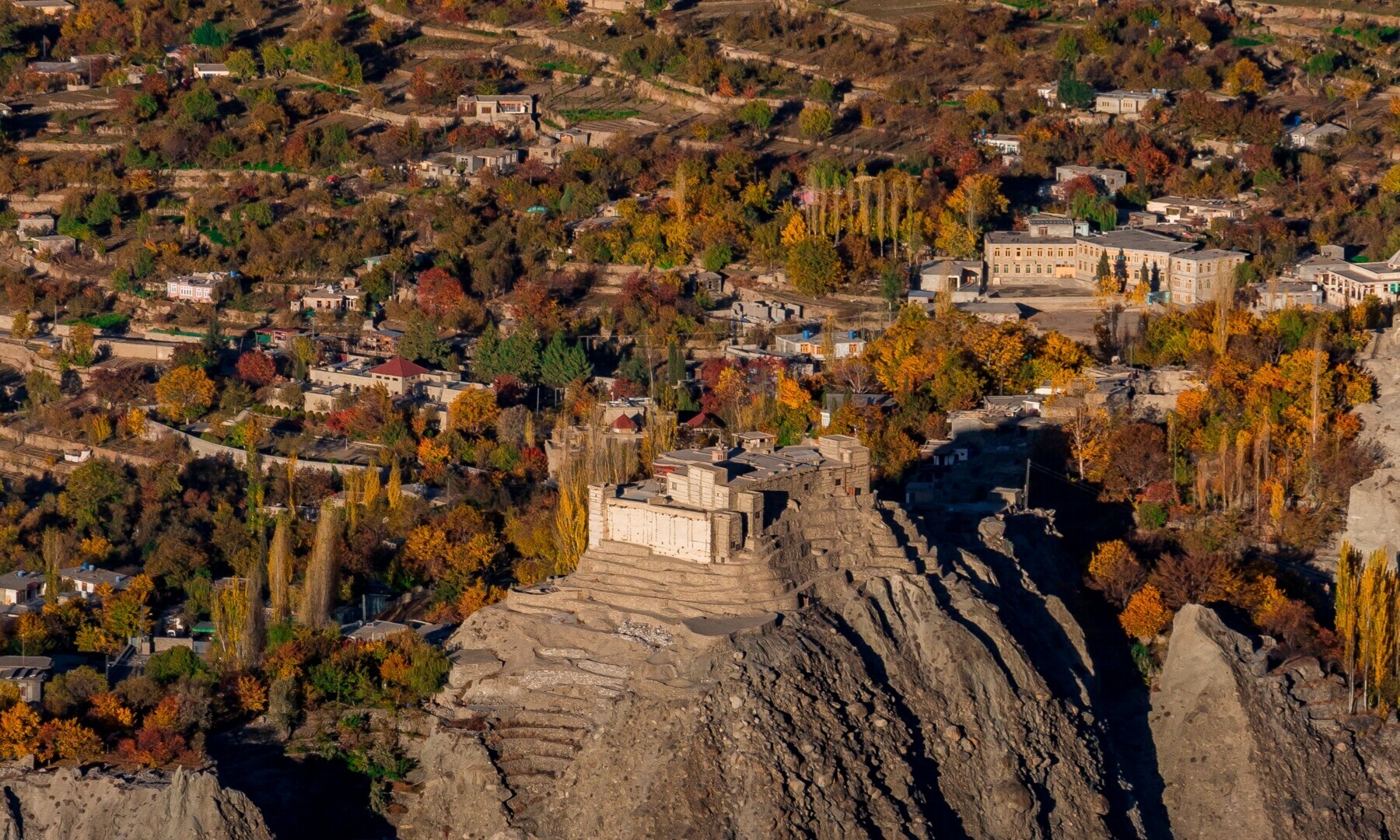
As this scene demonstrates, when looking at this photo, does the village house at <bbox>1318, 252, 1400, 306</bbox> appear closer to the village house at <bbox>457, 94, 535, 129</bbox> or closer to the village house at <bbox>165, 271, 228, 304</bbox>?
the village house at <bbox>457, 94, 535, 129</bbox>

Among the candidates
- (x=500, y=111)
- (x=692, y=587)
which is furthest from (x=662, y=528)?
(x=500, y=111)

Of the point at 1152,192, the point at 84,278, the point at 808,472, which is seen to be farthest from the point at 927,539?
the point at 84,278

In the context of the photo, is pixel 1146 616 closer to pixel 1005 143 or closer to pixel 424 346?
pixel 424 346

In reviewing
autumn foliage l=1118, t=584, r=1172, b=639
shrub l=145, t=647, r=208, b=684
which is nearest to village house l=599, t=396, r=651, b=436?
shrub l=145, t=647, r=208, b=684

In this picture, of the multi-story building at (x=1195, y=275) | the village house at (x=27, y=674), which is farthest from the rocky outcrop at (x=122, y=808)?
the multi-story building at (x=1195, y=275)

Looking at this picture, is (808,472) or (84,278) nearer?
(808,472)

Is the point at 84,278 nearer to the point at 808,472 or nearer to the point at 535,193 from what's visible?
the point at 535,193
